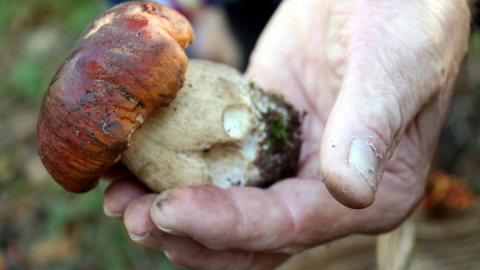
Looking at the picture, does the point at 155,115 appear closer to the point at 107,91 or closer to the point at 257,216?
the point at 107,91

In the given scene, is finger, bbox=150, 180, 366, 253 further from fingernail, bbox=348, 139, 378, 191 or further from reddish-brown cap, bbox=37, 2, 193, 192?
fingernail, bbox=348, 139, 378, 191

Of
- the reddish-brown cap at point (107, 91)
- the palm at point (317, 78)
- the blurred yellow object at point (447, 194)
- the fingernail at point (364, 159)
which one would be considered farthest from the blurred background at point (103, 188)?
the reddish-brown cap at point (107, 91)

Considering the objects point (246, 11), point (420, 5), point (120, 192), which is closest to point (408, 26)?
point (420, 5)

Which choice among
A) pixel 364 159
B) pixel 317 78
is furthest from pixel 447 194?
pixel 364 159

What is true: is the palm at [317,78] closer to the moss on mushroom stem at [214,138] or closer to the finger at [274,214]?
the finger at [274,214]

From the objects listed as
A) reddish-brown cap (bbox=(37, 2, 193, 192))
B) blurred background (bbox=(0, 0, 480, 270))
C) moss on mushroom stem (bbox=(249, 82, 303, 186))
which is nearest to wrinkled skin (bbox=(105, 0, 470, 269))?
moss on mushroom stem (bbox=(249, 82, 303, 186))

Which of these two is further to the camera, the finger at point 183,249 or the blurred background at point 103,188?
the blurred background at point 103,188

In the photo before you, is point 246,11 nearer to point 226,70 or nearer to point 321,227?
point 226,70
